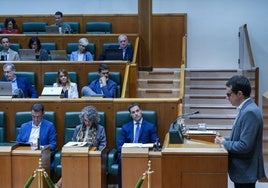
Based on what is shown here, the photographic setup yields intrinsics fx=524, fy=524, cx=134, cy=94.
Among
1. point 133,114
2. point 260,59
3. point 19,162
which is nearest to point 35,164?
point 19,162

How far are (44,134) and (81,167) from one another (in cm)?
143

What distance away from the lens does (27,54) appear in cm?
786

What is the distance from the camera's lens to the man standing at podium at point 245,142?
9.47ft

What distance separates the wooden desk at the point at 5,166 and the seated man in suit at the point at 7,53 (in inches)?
161

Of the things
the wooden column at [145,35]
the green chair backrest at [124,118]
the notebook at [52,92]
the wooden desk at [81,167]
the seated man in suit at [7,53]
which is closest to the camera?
the wooden desk at [81,167]

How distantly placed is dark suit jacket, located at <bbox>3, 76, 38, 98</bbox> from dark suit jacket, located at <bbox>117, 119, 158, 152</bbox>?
1.79 metres

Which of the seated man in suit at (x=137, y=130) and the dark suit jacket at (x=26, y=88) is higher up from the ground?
the dark suit jacket at (x=26, y=88)

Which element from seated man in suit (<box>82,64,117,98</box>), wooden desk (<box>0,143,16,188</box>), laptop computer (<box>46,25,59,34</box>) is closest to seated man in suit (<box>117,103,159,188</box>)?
seated man in suit (<box>82,64,117,98</box>)

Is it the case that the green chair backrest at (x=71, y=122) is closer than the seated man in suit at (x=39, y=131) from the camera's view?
No

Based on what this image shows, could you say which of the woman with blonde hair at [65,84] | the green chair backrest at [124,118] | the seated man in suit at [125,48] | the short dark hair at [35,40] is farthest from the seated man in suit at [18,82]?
the seated man in suit at [125,48]

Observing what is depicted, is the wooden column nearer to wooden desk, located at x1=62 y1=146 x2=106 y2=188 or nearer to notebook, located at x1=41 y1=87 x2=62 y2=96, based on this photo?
notebook, located at x1=41 y1=87 x2=62 y2=96

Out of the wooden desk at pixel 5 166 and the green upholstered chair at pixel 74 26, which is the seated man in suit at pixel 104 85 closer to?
the wooden desk at pixel 5 166

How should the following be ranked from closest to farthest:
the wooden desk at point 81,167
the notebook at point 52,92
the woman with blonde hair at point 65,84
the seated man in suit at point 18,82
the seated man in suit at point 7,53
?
the wooden desk at point 81,167 < the notebook at point 52,92 < the woman with blonde hair at point 65,84 < the seated man in suit at point 18,82 < the seated man in suit at point 7,53

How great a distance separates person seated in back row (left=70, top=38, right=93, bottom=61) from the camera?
8.13 meters
